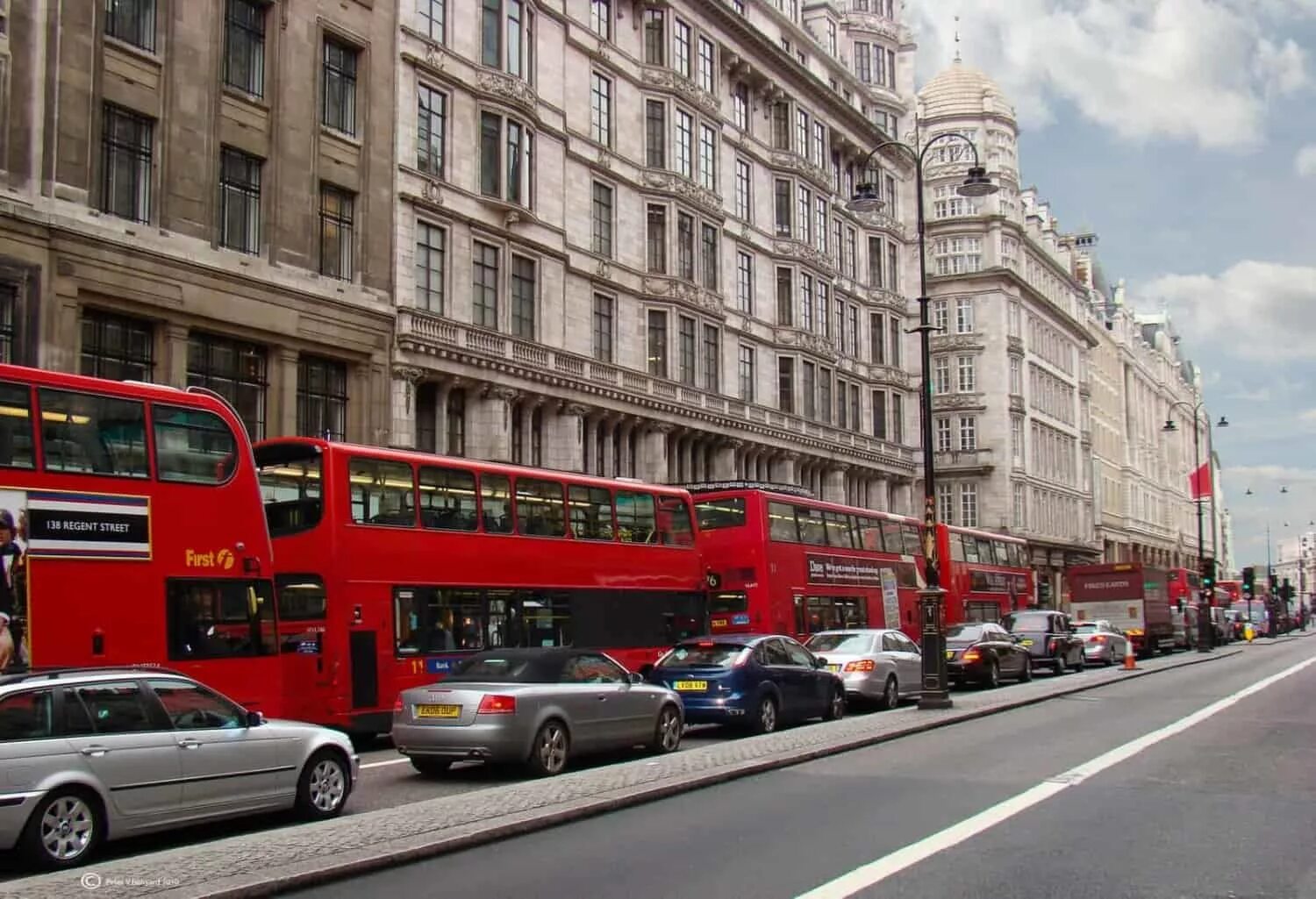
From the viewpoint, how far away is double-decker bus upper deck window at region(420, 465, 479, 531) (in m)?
20.3

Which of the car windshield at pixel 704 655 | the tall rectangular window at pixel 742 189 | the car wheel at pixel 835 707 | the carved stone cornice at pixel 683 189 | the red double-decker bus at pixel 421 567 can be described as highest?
the tall rectangular window at pixel 742 189

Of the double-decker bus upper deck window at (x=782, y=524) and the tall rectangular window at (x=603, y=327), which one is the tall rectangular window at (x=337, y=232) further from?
the double-decker bus upper deck window at (x=782, y=524)

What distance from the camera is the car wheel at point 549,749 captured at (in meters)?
14.7

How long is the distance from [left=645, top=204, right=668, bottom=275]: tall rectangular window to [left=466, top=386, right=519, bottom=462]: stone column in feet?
34.1

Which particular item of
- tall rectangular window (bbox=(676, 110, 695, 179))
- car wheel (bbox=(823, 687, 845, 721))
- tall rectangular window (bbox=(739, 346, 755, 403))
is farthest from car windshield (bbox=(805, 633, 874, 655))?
tall rectangular window (bbox=(739, 346, 755, 403))

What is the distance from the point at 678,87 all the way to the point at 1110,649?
2283cm

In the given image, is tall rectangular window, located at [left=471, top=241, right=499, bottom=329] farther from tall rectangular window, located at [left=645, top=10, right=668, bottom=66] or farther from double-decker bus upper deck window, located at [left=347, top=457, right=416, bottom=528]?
double-decker bus upper deck window, located at [left=347, top=457, right=416, bottom=528]

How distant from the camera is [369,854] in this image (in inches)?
375

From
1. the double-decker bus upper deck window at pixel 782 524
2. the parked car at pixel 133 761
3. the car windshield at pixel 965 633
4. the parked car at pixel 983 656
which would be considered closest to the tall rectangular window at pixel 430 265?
the double-decker bus upper deck window at pixel 782 524

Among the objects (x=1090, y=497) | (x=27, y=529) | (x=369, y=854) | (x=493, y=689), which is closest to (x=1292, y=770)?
(x=493, y=689)

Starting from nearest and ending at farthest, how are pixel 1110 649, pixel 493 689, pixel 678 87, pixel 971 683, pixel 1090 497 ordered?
pixel 493 689, pixel 971 683, pixel 1110 649, pixel 678 87, pixel 1090 497

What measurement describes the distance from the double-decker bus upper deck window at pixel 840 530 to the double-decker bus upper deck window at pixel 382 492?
531 inches

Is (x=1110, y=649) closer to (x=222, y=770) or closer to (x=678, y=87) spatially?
(x=678, y=87)

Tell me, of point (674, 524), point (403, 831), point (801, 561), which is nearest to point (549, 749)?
point (403, 831)
